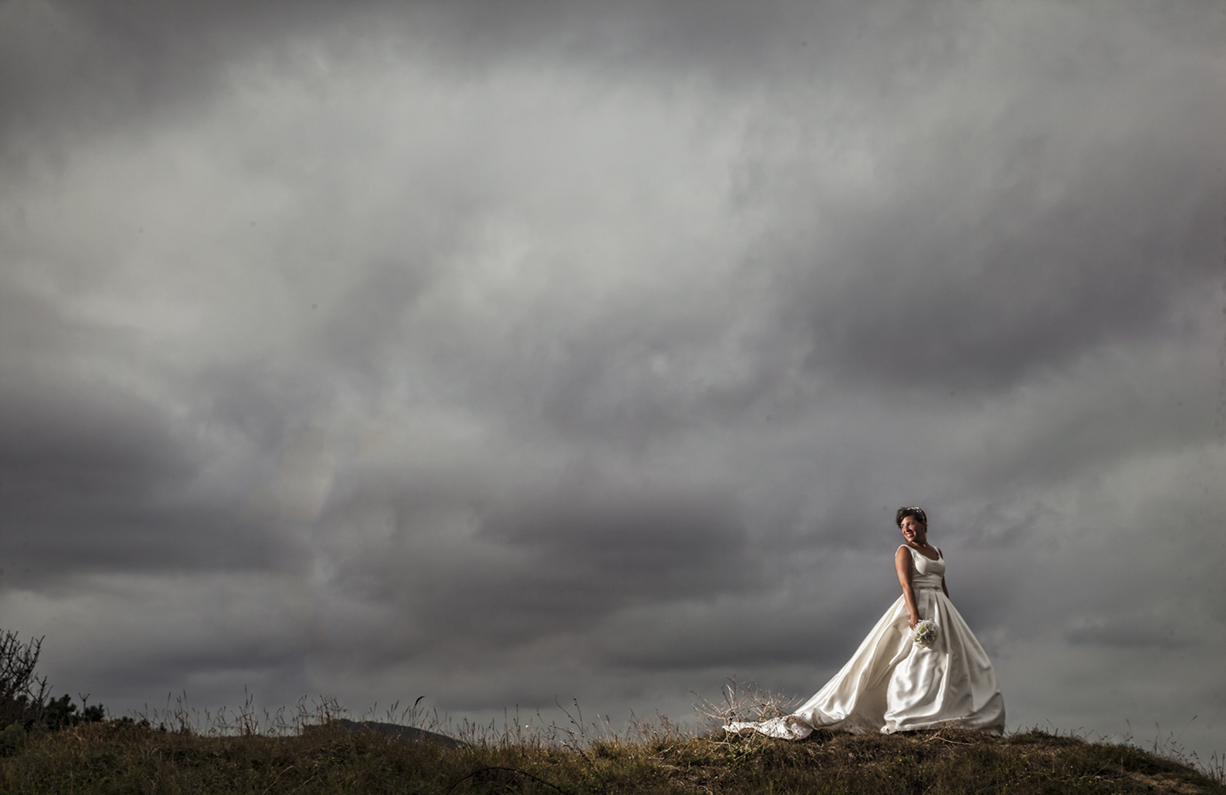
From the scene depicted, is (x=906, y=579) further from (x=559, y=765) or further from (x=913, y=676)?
(x=559, y=765)

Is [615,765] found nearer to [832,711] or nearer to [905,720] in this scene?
[832,711]

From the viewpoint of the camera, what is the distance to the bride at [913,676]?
47.3 feet

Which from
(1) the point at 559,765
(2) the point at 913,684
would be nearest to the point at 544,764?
(1) the point at 559,765

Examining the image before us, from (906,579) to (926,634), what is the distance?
3.32ft

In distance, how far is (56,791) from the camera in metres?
10.7

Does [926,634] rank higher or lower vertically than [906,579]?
lower

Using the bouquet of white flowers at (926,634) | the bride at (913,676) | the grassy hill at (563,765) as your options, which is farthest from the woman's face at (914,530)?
the grassy hill at (563,765)

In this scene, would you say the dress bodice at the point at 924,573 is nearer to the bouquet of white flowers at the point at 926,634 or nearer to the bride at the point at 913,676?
the bride at the point at 913,676

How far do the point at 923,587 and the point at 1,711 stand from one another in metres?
16.9

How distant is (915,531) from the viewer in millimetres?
15555

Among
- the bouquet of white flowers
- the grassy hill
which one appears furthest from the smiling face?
the grassy hill

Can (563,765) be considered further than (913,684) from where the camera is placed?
No

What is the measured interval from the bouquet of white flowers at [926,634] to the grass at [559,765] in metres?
1.43

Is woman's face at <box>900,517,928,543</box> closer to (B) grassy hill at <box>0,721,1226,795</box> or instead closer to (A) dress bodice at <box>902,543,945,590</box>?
(A) dress bodice at <box>902,543,945,590</box>
